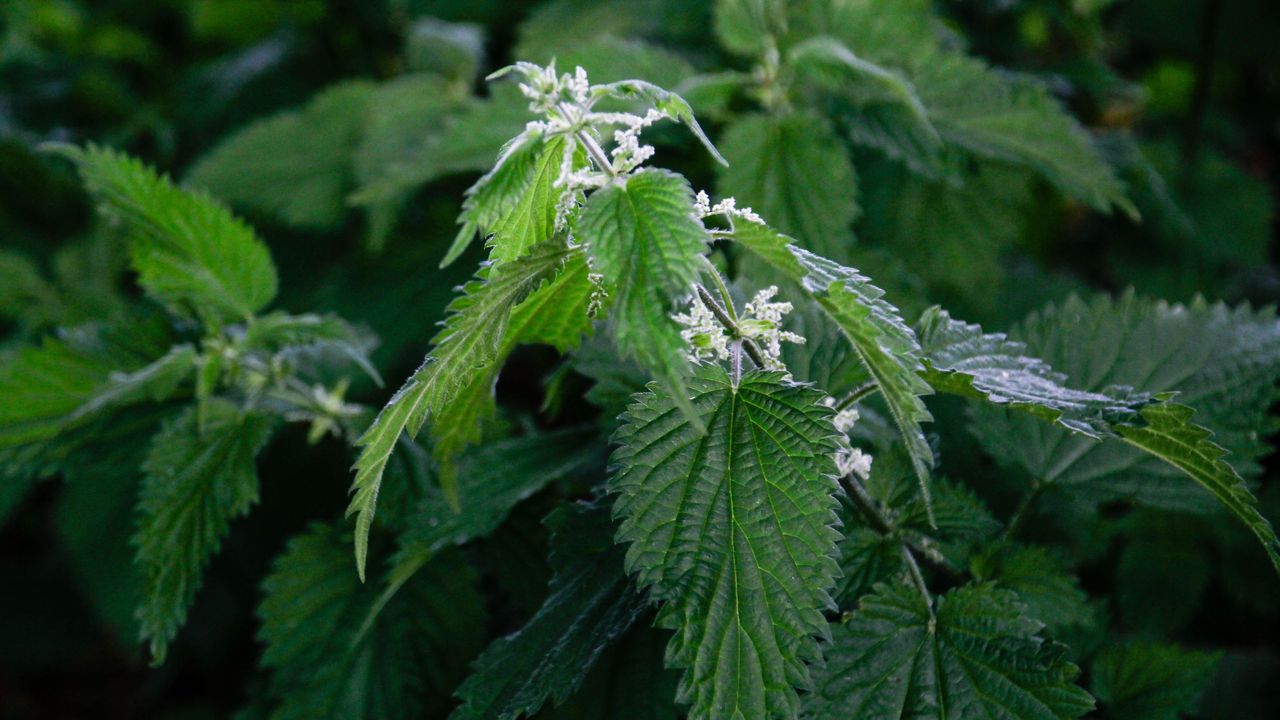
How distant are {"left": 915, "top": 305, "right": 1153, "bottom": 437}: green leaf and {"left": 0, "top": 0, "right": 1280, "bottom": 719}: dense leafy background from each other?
0.02 metres

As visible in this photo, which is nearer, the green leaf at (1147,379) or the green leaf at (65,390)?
the green leaf at (1147,379)

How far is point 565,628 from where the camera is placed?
3.12 ft

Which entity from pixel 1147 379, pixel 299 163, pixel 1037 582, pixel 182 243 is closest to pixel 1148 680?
pixel 1037 582

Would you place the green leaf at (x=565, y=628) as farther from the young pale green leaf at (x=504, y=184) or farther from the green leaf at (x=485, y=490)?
the young pale green leaf at (x=504, y=184)

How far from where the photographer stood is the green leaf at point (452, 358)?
78 centimetres

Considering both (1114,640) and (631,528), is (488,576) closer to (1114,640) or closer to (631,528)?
(631,528)

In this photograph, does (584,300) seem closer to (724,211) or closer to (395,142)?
(724,211)

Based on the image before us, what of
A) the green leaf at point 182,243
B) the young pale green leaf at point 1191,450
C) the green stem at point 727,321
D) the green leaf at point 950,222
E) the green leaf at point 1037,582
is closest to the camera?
the young pale green leaf at point 1191,450

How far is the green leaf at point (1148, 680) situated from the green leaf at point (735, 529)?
2.06ft

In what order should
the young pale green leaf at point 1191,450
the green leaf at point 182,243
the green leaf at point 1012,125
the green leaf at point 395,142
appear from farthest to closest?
the green leaf at point 395,142
the green leaf at point 1012,125
the green leaf at point 182,243
the young pale green leaf at point 1191,450

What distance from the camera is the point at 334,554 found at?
1335 millimetres

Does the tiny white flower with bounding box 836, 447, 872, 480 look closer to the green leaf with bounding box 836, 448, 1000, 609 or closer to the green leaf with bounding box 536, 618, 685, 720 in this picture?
the green leaf with bounding box 836, 448, 1000, 609

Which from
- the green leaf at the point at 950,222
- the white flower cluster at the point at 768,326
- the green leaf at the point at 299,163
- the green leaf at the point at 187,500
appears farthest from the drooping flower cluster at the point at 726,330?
the green leaf at the point at 299,163

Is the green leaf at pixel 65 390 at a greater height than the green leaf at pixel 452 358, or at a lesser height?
lesser
